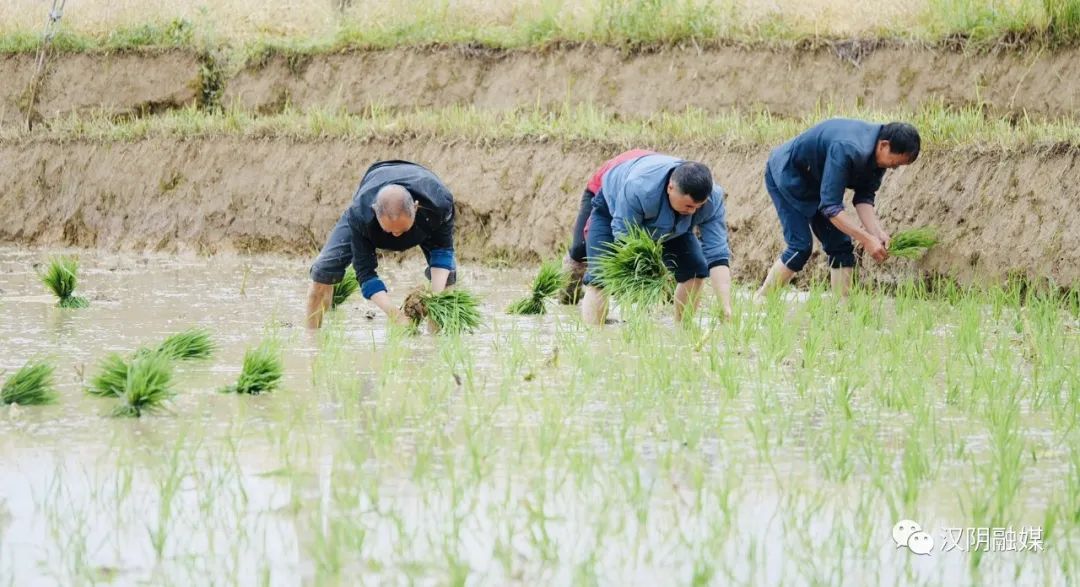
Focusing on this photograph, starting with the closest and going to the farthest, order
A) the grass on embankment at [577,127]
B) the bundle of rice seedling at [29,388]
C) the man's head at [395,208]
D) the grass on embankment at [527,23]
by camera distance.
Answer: the bundle of rice seedling at [29,388] < the man's head at [395,208] < the grass on embankment at [577,127] < the grass on embankment at [527,23]

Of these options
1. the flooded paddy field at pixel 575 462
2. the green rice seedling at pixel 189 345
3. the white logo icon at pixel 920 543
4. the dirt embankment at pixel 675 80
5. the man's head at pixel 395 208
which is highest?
the dirt embankment at pixel 675 80

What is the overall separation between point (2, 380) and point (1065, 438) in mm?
3870

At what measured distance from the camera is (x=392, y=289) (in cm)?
958

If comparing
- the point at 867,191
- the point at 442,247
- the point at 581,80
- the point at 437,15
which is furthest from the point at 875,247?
the point at 437,15

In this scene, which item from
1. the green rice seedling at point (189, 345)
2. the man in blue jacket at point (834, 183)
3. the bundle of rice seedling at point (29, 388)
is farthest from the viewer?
the man in blue jacket at point (834, 183)

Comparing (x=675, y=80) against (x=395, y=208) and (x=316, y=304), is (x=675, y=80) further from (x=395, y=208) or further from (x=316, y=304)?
(x=395, y=208)

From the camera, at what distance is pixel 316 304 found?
7.16 meters

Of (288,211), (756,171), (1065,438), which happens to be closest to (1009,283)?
(756,171)

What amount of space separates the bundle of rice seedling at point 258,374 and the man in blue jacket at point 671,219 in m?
2.03

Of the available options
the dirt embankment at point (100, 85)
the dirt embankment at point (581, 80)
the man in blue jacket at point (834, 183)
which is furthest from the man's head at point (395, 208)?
the dirt embankment at point (100, 85)

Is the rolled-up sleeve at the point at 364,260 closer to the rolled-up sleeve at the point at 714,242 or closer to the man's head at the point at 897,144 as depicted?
the rolled-up sleeve at the point at 714,242

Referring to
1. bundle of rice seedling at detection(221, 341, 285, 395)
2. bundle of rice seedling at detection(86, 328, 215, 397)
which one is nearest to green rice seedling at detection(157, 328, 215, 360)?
bundle of rice seedling at detection(86, 328, 215, 397)

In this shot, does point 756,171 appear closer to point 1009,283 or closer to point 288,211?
point 1009,283

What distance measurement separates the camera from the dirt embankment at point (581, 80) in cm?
1133
